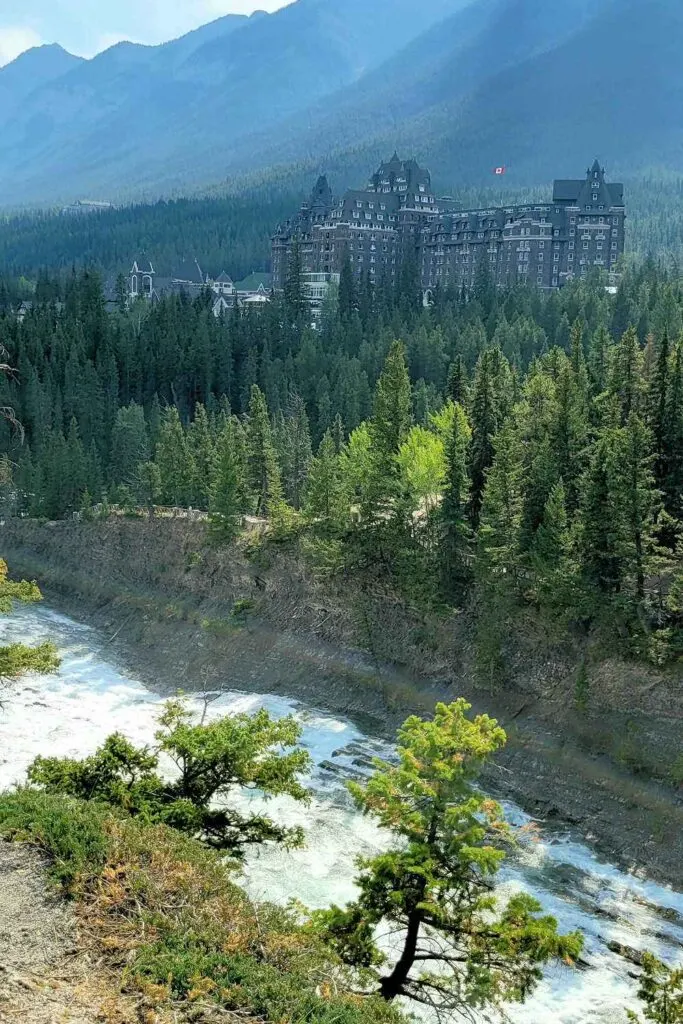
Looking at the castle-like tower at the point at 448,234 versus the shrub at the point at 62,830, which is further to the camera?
the castle-like tower at the point at 448,234

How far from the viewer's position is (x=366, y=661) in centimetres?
5122

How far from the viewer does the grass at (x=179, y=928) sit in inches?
653

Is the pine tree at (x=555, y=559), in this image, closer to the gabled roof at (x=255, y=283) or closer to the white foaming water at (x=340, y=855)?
the white foaming water at (x=340, y=855)

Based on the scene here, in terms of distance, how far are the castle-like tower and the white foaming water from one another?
99243mm

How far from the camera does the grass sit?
16.6 metres

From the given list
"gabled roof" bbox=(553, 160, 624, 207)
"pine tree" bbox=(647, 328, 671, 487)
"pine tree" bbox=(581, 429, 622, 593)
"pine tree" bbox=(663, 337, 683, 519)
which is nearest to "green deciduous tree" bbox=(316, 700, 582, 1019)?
"pine tree" bbox=(581, 429, 622, 593)

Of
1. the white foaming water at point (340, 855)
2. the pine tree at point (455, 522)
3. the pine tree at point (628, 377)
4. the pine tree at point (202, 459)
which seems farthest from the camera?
the pine tree at point (202, 459)

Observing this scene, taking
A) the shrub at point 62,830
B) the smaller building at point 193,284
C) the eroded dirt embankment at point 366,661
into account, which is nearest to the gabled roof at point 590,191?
the smaller building at point 193,284

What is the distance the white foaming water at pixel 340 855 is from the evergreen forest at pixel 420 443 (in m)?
9.40

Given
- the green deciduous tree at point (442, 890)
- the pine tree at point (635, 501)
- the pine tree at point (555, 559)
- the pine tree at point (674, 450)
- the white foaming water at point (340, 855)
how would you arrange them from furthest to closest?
the pine tree at point (674, 450), the pine tree at point (555, 559), the pine tree at point (635, 501), the white foaming water at point (340, 855), the green deciduous tree at point (442, 890)

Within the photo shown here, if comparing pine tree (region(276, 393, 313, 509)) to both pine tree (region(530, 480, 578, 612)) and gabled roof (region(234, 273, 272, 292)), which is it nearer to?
pine tree (region(530, 480, 578, 612))

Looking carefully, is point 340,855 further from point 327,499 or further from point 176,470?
point 176,470

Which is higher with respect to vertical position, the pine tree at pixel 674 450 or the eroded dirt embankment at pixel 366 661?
the pine tree at pixel 674 450

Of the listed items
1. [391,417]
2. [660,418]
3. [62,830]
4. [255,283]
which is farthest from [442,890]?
[255,283]
